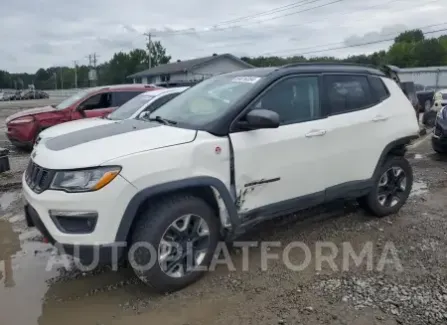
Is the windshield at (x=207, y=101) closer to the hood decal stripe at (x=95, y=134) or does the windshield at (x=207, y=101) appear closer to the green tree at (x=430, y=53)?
the hood decal stripe at (x=95, y=134)

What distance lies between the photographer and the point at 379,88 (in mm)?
4793

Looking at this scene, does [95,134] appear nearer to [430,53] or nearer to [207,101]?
[207,101]

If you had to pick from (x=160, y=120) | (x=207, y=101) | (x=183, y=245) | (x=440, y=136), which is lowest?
(x=183, y=245)

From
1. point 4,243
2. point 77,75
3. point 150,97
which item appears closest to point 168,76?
point 150,97

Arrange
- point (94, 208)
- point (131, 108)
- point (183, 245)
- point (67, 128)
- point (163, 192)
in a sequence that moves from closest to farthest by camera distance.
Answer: point (94, 208), point (163, 192), point (183, 245), point (67, 128), point (131, 108)

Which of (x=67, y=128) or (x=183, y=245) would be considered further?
(x=67, y=128)

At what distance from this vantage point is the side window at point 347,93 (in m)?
4.30

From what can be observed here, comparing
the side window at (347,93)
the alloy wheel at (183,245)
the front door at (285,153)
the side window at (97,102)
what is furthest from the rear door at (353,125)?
the side window at (97,102)

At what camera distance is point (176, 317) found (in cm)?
310

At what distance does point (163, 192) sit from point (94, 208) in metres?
0.51

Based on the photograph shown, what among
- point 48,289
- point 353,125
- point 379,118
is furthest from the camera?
point 379,118

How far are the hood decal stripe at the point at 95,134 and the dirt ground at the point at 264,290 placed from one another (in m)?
1.21

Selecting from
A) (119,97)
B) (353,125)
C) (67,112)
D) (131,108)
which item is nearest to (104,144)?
(353,125)

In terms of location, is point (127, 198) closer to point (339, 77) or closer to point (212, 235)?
point (212, 235)
